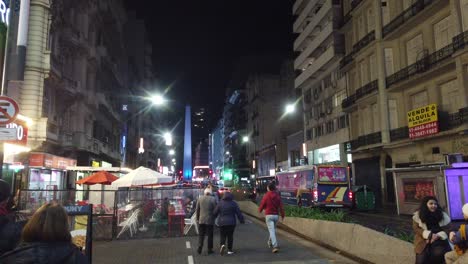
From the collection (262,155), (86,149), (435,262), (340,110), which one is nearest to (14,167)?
(86,149)

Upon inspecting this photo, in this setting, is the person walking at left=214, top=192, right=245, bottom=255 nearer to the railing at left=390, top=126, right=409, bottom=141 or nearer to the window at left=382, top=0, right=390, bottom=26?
the railing at left=390, top=126, right=409, bottom=141

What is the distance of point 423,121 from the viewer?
96.7ft

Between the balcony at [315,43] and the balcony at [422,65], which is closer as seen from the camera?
the balcony at [422,65]

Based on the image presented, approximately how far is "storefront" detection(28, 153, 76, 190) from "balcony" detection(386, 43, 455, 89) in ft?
86.1

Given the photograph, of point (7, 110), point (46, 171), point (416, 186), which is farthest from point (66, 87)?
point (416, 186)

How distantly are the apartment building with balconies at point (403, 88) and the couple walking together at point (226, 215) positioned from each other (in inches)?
390

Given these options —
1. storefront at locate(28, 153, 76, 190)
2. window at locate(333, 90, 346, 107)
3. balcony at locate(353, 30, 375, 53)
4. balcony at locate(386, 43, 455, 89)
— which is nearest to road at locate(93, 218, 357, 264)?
storefront at locate(28, 153, 76, 190)

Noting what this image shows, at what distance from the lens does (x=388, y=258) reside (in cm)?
923

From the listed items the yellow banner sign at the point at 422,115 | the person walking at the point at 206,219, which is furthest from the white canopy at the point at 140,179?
the yellow banner sign at the point at 422,115

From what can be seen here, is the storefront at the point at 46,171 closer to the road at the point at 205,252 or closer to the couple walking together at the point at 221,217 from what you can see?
the road at the point at 205,252

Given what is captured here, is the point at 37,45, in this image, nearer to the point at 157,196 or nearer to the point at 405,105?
the point at 157,196

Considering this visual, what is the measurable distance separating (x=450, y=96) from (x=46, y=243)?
30.2 m

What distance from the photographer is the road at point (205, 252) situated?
10914mm

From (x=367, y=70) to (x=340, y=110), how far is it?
7750mm
